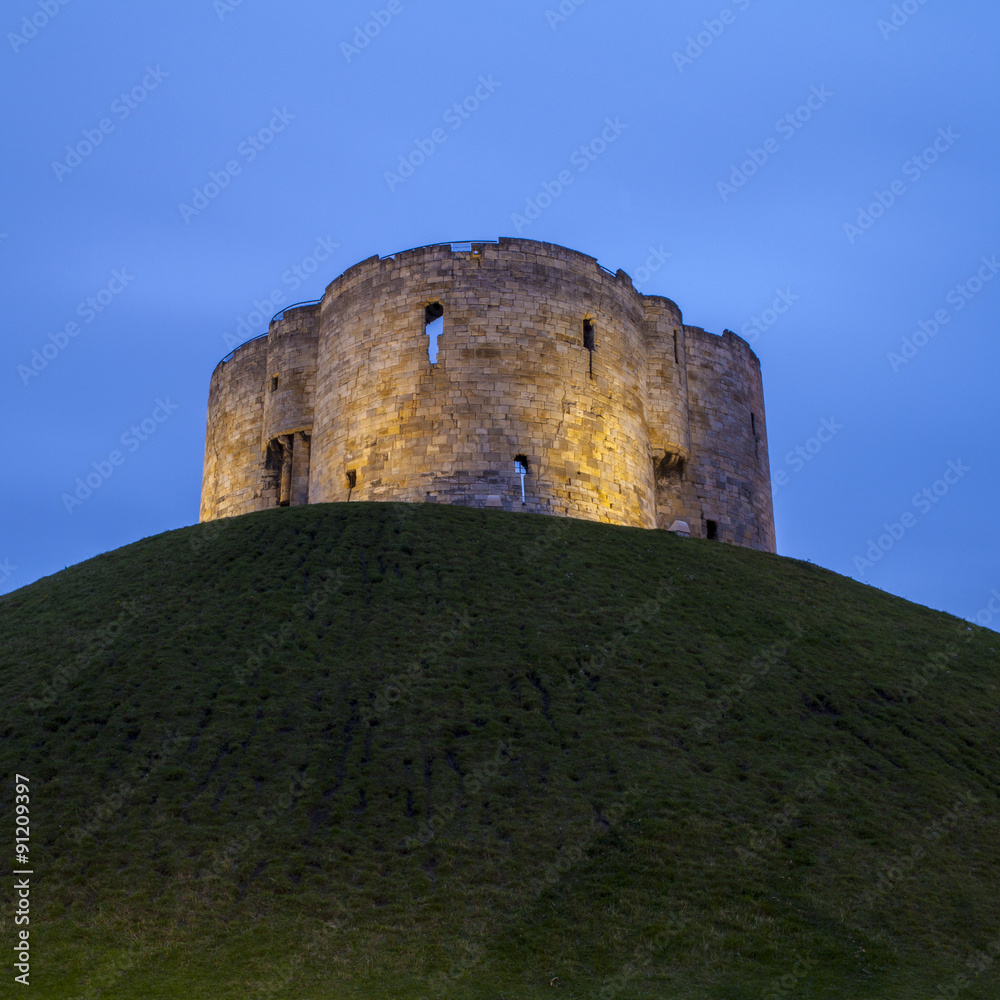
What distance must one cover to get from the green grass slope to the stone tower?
4344mm

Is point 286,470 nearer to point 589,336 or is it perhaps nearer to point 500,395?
point 500,395

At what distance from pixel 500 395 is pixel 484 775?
16.5m

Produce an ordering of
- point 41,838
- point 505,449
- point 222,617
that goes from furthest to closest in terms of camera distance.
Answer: point 505,449 → point 222,617 → point 41,838

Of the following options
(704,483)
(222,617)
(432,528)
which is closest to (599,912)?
(222,617)

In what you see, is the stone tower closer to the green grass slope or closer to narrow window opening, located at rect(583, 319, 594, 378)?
narrow window opening, located at rect(583, 319, 594, 378)

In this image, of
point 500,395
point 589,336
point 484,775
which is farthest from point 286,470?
point 484,775

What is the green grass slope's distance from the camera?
48.9ft

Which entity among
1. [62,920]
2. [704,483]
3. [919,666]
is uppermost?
[704,483]

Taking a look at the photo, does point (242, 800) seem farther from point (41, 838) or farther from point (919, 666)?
point (919, 666)

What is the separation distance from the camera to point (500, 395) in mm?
33469

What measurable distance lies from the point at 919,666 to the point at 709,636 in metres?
5.29

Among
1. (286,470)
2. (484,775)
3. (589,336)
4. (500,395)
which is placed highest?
(589,336)

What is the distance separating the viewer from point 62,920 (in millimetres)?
15219

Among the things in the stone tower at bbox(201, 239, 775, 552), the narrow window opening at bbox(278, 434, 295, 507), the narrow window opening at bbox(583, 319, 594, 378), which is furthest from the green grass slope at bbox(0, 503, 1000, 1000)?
the narrow window opening at bbox(278, 434, 295, 507)
